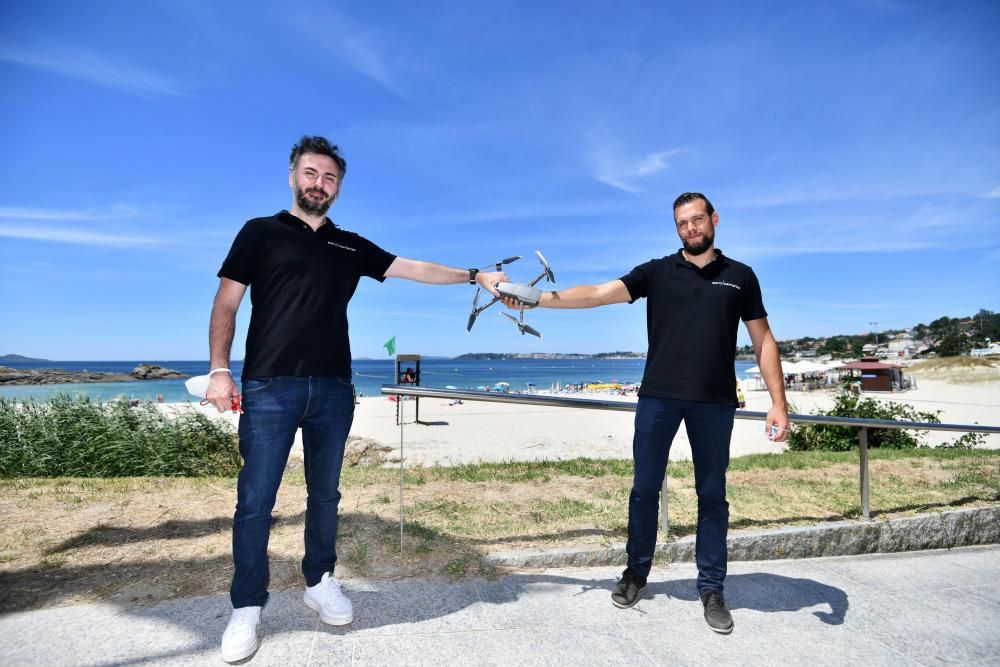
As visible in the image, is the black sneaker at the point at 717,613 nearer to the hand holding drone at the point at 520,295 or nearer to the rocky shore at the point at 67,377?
the hand holding drone at the point at 520,295

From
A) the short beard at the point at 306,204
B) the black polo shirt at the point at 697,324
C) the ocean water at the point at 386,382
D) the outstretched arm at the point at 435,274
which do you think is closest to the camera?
the short beard at the point at 306,204

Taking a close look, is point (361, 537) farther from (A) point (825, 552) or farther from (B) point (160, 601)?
(A) point (825, 552)

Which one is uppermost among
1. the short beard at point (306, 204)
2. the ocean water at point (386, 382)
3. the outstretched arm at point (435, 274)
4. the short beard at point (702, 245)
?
the short beard at point (306, 204)

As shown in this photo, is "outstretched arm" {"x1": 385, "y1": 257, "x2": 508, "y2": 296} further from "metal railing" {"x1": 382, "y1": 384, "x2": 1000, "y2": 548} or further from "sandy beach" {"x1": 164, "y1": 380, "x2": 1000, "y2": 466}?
"sandy beach" {"x1": 164, "y1": 380, "x2": 1000, "y2": 466}

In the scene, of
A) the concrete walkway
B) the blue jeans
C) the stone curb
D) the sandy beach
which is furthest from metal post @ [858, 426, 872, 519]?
the sandy beach

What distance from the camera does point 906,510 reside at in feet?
14.6

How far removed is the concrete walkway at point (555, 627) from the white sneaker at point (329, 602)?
0.17 feet

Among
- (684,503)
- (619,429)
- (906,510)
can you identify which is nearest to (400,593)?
(684,503)

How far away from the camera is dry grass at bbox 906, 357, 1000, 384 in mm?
43688

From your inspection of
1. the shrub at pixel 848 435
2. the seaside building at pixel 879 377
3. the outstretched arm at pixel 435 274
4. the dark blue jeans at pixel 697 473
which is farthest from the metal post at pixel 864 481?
the seaside building at pixel 879 377

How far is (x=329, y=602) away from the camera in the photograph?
2.61 m

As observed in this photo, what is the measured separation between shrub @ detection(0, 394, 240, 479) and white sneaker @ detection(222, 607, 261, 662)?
498 cm

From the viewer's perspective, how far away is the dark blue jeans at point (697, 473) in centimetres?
290

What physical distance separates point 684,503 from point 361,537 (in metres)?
2.86
